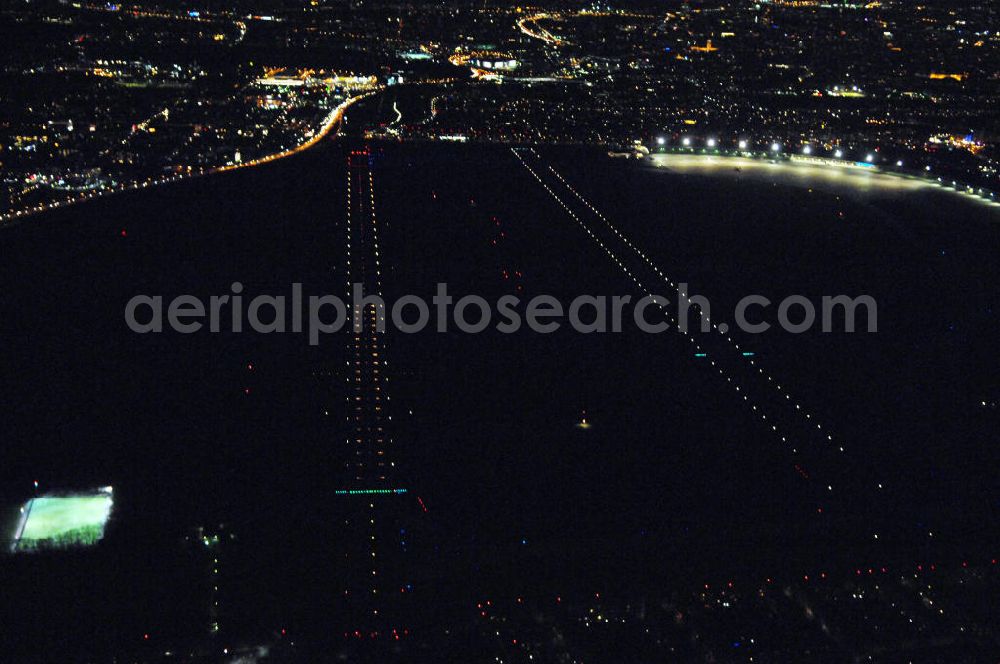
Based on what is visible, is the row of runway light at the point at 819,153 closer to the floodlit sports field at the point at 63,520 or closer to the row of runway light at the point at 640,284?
the row of runway light at the point at 640,284

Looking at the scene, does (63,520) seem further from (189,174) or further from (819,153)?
(819,153)

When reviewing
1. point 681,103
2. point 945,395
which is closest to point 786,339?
point 945,395

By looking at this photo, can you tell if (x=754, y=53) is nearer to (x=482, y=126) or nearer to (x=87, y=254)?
(x=482, y=126)

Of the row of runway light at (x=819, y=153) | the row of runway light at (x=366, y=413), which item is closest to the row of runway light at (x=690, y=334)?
the row of runway light at (x=366, y=413)

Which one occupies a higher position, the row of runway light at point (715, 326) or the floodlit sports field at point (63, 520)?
the row of runway light at point (715, 326)

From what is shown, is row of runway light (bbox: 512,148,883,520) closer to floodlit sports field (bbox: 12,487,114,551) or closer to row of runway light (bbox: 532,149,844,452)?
row of runway light (bbox: 532,149,844,452)

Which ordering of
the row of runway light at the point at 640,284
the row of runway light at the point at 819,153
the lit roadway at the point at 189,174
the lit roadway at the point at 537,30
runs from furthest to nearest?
the lit roadway at the point at 537,30
the row of runway light at the point at 819,153
the lit roadway at the point at 189,174
the row of runway light at the point at 640,284

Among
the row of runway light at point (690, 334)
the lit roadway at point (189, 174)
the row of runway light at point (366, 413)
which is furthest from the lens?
the lit roadway at point (189, 174)

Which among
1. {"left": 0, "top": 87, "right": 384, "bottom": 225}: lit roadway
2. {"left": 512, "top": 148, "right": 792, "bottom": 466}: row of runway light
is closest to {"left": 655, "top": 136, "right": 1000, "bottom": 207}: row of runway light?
{"left": 512, "top": 148, "right": 792, "bottom": 466}: row of runway light

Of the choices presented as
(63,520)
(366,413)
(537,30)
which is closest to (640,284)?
(366,413)
